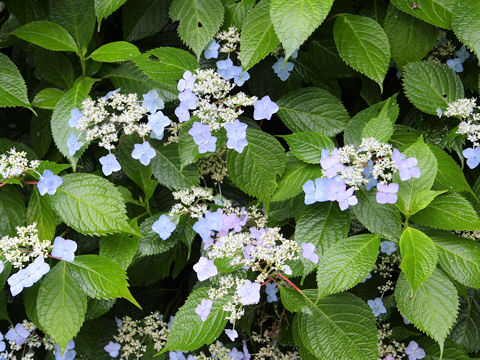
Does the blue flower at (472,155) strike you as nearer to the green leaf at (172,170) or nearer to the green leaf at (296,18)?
the green leaf at (296,18)

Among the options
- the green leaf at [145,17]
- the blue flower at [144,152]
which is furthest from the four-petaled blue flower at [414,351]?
the green leaf at [145,17]

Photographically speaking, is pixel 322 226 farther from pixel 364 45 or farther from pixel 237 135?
pixel 364 45

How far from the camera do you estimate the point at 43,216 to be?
173 cm

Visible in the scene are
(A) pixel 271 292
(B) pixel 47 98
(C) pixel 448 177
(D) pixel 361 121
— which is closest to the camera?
(C) pixel 448 177

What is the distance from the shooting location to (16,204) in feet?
5.92

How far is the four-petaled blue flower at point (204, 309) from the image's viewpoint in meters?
1.52

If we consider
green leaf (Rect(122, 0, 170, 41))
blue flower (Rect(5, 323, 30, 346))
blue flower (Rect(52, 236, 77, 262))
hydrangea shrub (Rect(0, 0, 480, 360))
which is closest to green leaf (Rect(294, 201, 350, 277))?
hydrangea shrub (Rect(0, 0, 480, 360))

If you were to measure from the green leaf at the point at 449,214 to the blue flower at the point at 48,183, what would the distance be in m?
1.08

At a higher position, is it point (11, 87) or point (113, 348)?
point (11, 87)

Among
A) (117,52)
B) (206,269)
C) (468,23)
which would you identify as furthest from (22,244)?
(468,23)

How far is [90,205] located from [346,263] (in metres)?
0.80

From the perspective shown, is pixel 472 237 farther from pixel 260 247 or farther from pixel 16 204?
pixel 16 204

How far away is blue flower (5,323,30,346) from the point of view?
1.94 m

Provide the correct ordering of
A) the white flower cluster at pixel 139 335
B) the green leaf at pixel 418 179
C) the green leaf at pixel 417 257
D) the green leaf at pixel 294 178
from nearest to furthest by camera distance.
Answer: the green leaf at pixel 417 257
the green leaf at pixel 418 179
the green leaf at pixel 294 178
the white flower cluster at pixel 139 335
